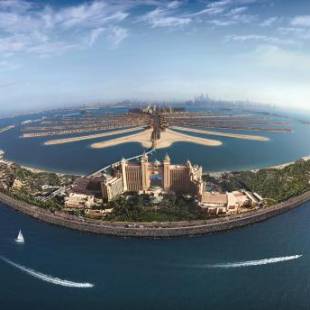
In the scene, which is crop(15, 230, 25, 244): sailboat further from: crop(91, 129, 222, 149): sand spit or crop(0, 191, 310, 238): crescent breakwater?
crop(91, 129, 222, 149): sand spit

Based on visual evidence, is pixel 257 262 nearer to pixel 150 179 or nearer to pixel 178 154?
pixel 150 179

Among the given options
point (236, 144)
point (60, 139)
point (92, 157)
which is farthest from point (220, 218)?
point (60, 139)

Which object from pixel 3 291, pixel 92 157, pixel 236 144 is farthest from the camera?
pixel 236 144

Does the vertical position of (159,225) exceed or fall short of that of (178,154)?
it falls short

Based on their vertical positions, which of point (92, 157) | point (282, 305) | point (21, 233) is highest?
point (92, 157)

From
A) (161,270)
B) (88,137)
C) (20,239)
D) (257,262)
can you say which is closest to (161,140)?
(88,137)

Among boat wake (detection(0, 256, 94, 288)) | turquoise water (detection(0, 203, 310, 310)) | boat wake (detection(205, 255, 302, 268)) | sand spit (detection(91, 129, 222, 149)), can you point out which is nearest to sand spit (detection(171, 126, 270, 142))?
sand spit (detection(91, 129, 222, 149))

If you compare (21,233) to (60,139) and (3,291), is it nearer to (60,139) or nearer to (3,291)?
(3,291)
